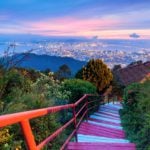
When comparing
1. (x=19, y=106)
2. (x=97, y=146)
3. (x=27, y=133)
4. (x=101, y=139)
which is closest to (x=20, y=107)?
(x=19, y=106)

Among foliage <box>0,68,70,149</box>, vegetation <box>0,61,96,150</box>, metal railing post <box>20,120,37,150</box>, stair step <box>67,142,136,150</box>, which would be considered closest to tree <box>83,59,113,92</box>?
vegetation <box>0,61,96,150</box>

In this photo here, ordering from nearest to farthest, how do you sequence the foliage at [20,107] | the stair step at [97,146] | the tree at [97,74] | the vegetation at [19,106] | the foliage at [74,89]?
the vegetation at [19,106] < the foliage at [20,107] < the stair step at [97,146] < the foliage at [74,89] < the tree at [97,74]

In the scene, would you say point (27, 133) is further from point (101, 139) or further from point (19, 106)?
point (101, 139)

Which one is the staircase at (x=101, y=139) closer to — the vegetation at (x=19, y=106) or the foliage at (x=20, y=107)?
the vegetation at (x=19, y=106)

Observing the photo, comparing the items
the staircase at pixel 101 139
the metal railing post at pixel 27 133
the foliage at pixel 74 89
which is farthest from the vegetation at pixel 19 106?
the foliage at pixel 74 89

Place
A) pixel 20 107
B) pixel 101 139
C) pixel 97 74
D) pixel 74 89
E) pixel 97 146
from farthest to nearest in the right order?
pixel 97 74 → pixel 74 89 → pixel 101 139 → pixel 97 146 → pixel 20 107

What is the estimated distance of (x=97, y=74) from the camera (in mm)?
38156

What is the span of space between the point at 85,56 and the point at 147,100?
117 feet

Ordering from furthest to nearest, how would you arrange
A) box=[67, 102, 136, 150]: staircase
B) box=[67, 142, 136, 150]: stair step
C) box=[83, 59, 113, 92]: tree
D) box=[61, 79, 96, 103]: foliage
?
box=[83, 59, 113, 92]: tree, box=[61, 79, 96, 103]: foliage, box=[67, 102, 136, 150]: staircase, box=[67, 142, 136, 150]: stair step

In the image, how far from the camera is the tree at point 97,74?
38.1 metres

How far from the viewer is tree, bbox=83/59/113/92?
38.1m

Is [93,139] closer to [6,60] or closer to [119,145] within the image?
[119,145]

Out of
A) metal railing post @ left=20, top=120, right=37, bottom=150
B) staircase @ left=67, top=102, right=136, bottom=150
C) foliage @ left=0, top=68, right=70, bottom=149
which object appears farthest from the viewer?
staircase @ left=67, top=102, right=136, bottom=150

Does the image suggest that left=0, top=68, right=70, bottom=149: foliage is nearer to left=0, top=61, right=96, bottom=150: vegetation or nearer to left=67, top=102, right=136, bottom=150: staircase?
left=0, top=61, right=96, bottom=150: vegetation
